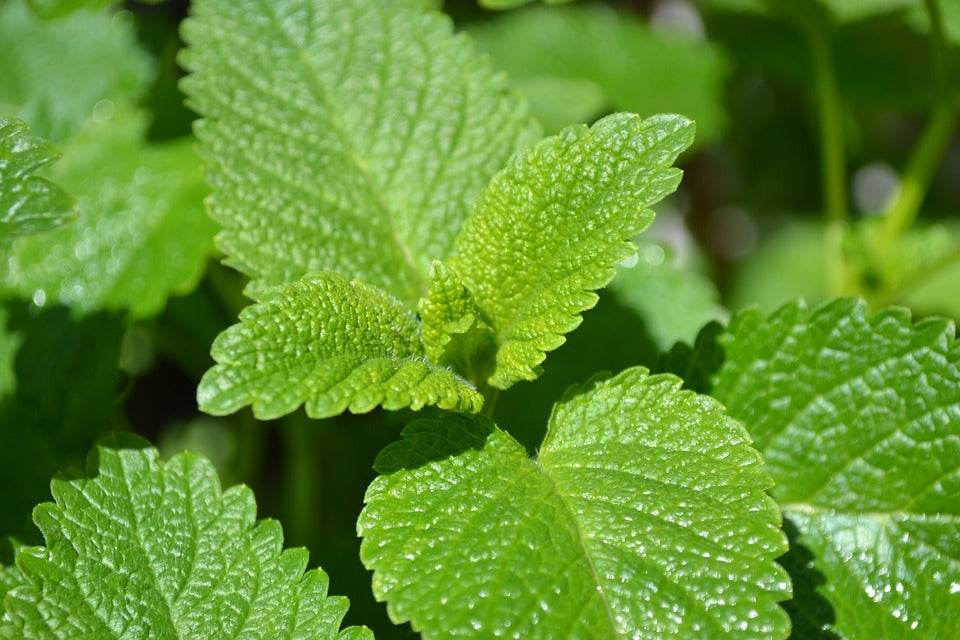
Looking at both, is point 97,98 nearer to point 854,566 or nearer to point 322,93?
point 322,93

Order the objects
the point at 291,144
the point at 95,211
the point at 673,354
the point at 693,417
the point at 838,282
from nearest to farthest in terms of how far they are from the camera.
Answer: the point at 693,417, the point at 673,354, the point at 291,144, the point at 95,211, the point at 838,282

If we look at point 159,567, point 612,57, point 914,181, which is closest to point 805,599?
point 159,567

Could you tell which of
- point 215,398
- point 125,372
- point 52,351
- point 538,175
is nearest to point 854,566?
point 538,175

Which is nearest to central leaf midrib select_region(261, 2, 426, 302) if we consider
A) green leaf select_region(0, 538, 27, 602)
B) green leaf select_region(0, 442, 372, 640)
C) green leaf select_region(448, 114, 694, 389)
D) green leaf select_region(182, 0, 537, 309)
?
green leaf select_region(182, 0, 537, 309)

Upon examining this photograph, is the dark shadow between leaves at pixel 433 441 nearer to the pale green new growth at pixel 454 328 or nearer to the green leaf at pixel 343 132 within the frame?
the pale green new growth at pixel 454 328

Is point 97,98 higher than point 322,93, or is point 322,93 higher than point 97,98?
point 322,93

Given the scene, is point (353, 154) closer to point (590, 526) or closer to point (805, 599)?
point (590, 526)

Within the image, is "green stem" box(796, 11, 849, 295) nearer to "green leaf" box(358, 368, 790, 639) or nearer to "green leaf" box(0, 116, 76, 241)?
"green leaf" box(358, 368, 790, 639)
